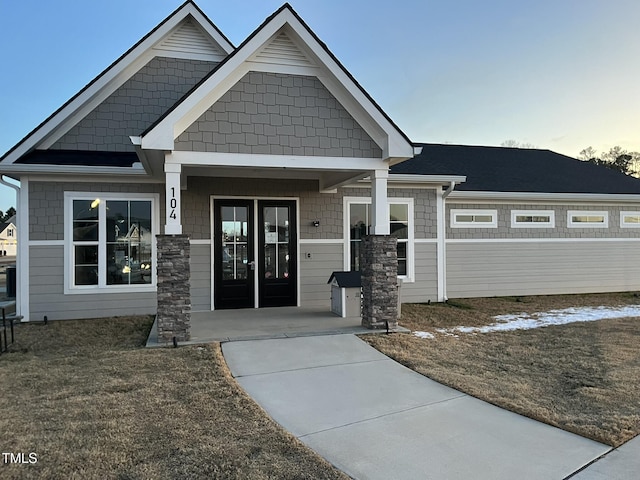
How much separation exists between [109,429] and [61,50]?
15255 mm

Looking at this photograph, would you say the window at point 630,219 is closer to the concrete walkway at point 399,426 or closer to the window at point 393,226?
the window at point 393,226

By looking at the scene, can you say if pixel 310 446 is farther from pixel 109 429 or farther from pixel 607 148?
pixel 607 148

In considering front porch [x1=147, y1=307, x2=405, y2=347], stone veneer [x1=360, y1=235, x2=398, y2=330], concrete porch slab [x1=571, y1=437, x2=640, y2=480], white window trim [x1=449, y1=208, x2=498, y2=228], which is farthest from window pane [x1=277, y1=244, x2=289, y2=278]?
concrete porch slab [x1=571, y1=437, x2=640, y2=480]

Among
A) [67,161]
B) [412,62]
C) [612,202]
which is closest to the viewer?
[67,161]

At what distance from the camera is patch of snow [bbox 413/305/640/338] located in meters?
8.20

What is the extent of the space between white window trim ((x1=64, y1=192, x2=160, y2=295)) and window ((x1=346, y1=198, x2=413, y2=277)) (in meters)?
4.37

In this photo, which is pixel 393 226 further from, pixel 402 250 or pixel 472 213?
pixel 472 213

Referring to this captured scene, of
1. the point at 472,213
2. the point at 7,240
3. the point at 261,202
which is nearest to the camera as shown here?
the point at 261,202

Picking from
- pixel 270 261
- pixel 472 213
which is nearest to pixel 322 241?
pixel 270 261

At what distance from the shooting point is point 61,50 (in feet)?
48.8

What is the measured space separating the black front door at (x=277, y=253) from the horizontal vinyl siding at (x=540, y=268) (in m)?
4.19

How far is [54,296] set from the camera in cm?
897

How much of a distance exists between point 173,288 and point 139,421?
115 inches

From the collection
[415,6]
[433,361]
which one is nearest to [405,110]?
[415,6]
